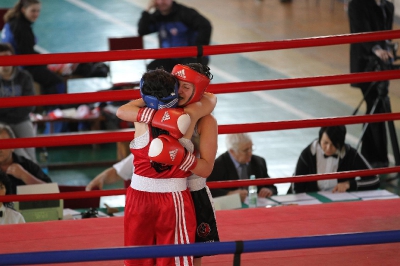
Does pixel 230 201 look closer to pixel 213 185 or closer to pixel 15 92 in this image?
pixel 213 185

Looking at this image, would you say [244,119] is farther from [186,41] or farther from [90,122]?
[90,122]

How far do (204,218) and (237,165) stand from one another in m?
3.18

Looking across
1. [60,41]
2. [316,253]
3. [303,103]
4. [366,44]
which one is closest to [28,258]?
[316,253]

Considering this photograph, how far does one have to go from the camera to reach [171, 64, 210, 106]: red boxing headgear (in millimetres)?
3324

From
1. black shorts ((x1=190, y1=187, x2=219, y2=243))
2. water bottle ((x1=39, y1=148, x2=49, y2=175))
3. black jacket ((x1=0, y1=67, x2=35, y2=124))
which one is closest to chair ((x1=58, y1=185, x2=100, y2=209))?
black jacket ((x1=0, y1=67, x2=35, y2=124))

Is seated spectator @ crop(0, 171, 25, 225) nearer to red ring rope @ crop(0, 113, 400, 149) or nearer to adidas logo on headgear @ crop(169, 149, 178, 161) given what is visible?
red ring rope @ crop(0, 113, 400, 149)

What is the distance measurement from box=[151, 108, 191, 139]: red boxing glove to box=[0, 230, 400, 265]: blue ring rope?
0.57 metres

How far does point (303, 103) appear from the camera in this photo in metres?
10.4

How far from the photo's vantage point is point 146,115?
3258 millimetres

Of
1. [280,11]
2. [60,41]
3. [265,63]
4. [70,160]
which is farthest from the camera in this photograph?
[280,11]

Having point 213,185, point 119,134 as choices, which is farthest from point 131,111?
point 213,185

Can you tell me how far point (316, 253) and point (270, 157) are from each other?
5.18m

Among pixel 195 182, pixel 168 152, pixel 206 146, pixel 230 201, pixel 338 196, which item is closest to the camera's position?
pixel 168 152

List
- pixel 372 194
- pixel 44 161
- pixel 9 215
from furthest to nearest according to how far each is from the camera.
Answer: pixel 44 161, pixel 372 194, pixel 9 215
